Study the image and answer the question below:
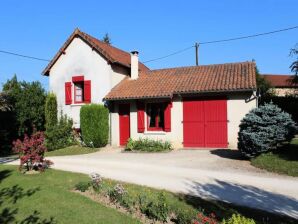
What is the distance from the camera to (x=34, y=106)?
2208 cm

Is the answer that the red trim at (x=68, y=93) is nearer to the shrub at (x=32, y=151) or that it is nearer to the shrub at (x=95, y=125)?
the shrub at (x=95, y=125)

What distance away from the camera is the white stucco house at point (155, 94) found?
17.7 metres

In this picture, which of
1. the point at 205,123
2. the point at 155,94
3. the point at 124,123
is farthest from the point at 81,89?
the point at 205,123

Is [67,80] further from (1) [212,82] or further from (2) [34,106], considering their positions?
(1) [212,82]

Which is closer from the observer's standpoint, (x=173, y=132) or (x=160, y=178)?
(x=160, y=178)

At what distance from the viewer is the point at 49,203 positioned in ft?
25.2

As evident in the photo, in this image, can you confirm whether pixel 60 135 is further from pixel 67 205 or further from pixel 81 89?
pixel 67 205

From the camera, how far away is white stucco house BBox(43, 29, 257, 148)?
696 inches

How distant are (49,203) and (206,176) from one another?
501 centimetres

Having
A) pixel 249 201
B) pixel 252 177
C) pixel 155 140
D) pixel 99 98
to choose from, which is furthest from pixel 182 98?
pixel 249 201

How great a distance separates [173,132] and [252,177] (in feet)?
28.3

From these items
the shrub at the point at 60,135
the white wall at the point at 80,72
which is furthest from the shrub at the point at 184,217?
the shrub at the point at 60,135

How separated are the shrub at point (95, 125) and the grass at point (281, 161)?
32.8ft

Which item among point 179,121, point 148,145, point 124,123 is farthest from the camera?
point 124,123
